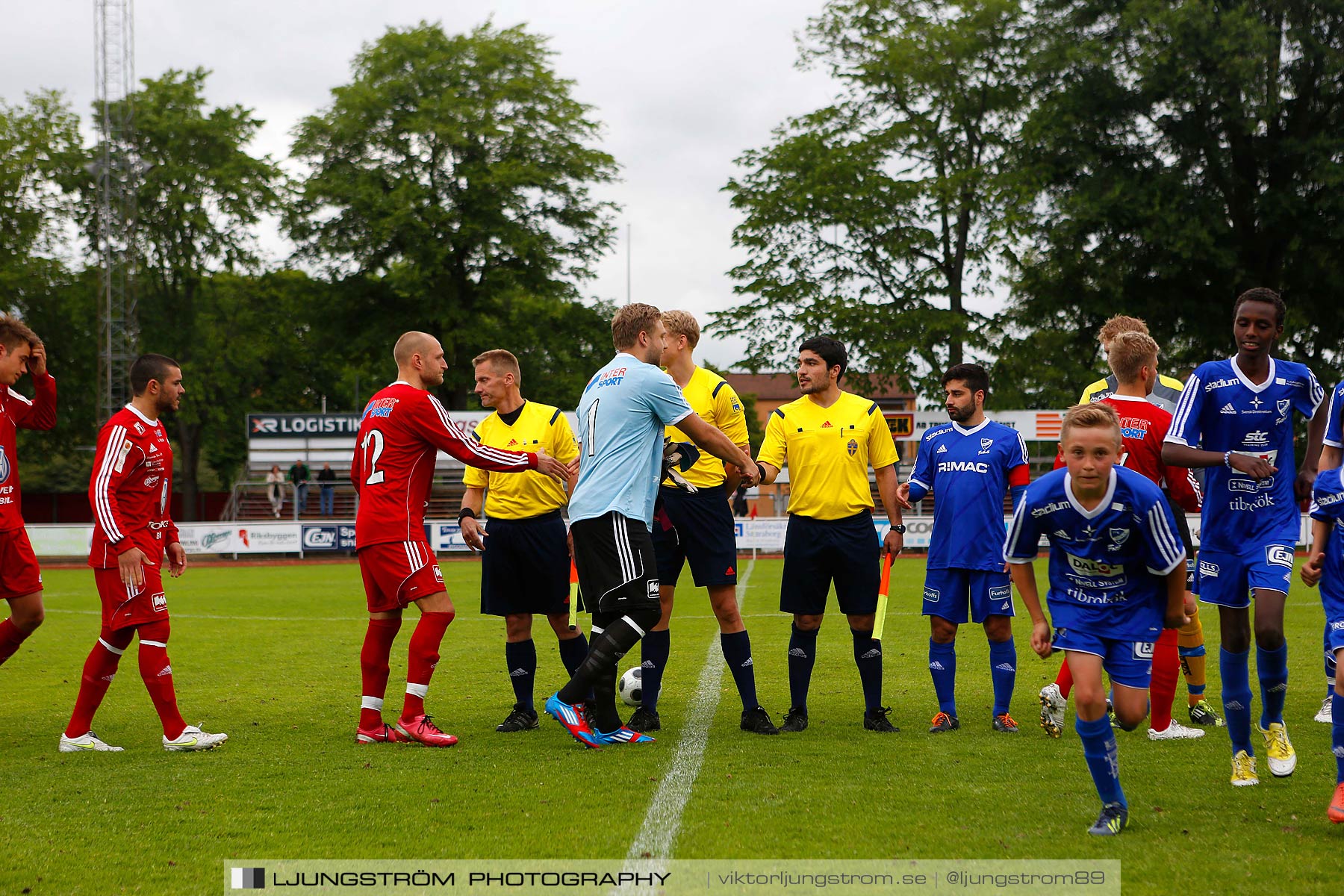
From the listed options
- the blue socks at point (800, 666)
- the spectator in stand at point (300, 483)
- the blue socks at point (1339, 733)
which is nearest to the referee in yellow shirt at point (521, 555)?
the blue socks at point (800, 666)

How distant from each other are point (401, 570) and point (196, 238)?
3875 centimetres

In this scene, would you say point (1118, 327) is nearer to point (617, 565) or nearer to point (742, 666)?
point (742, 666)

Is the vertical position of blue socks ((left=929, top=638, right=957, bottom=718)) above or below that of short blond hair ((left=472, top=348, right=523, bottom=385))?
below

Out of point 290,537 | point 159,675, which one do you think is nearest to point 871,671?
point 159,675

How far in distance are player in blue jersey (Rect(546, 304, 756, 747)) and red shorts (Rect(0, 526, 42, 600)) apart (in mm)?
3191

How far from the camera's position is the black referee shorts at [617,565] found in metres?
6.27

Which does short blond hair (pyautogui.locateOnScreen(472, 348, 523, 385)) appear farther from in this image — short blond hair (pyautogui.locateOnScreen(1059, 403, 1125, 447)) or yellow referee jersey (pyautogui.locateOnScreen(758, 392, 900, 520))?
short blond hair (pyautogui.locateOnScreen(1059, 403, 1125, 447))

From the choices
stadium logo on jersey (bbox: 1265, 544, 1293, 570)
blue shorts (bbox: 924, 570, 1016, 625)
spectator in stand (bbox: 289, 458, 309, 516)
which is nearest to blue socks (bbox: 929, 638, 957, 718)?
blue shorts (bbox: 924, 570, 1016, 625)

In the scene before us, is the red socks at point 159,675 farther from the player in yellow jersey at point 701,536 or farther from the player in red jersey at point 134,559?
the player in yellow jersey at point 701,536

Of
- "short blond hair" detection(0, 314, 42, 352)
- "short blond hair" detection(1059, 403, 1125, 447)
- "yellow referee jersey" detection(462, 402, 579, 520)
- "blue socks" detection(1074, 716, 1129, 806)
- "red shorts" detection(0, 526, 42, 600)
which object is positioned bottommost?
"blue socks" detection(1074, 716, 1129, 806)

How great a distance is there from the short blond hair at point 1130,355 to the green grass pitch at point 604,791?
206 cm

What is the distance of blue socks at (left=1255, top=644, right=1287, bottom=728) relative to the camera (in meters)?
5.61

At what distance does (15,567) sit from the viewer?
22.2 ft

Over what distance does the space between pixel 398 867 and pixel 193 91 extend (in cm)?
4275
